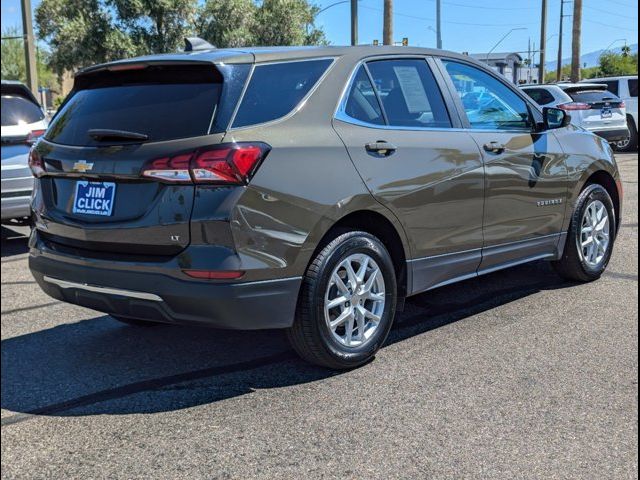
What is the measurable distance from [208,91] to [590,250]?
11.4 feet

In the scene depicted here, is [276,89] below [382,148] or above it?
above

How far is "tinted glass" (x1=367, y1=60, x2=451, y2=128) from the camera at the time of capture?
424 cm

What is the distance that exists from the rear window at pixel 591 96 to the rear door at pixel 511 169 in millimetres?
11873

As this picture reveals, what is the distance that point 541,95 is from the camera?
1527 centimetres

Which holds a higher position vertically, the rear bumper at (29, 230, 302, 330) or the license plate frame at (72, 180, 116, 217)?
the license plate frame at (72, 180, 116, 217)

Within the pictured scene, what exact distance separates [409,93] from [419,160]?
1.59ft

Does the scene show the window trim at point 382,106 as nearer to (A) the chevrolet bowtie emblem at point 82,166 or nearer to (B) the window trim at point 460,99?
(B) the window trim at point 460,99

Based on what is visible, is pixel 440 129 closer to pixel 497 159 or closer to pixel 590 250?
pixel 497 159

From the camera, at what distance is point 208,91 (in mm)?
3561

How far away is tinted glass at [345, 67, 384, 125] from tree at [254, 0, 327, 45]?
2422 centimetres

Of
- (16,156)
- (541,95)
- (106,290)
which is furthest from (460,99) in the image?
(541,95)

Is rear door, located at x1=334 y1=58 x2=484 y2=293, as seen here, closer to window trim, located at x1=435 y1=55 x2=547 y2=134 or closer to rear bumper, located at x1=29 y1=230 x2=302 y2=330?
window trim, located at x1=435 y1=55 x2=547 y2=134

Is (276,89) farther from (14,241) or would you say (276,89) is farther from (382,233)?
(14,241)

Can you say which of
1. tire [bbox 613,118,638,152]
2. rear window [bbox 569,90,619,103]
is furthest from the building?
tire [bbox 613,118,638,152]
